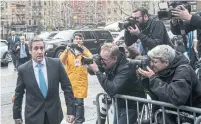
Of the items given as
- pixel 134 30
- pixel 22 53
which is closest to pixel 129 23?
pixel 134 30

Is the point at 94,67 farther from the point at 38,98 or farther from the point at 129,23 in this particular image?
the point at 129,23

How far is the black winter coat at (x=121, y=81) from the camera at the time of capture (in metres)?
4.35

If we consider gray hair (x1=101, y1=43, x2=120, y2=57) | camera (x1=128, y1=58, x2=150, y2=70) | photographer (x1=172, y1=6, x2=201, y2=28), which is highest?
photographer (x1=172, y1=6, x2=201, y2=28)

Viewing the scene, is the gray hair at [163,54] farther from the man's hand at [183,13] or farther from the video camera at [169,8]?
the video camera at [169,8]

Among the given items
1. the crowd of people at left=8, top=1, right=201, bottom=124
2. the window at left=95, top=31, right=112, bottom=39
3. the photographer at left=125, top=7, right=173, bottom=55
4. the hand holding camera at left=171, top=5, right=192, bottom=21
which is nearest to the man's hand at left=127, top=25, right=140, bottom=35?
the crowd of people at left=8, top=1, right=201, bottom=124

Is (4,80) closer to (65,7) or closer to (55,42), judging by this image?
(55,42)

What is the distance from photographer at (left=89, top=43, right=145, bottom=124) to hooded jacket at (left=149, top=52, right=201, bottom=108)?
2.16ft

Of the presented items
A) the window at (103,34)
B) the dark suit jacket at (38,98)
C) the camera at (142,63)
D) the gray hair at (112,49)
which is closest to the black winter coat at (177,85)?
the camera at (142,63)

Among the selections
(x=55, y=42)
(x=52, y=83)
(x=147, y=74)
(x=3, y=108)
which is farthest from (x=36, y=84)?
(x=55, y=42)

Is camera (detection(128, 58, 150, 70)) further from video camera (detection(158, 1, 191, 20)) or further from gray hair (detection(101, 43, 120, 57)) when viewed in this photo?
video camera (detection(158, 1, 191, 20))

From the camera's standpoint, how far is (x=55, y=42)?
19.8m

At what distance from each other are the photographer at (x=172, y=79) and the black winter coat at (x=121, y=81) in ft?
1.83

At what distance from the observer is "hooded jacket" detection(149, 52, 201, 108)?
351 cm

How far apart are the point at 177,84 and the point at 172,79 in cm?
11
